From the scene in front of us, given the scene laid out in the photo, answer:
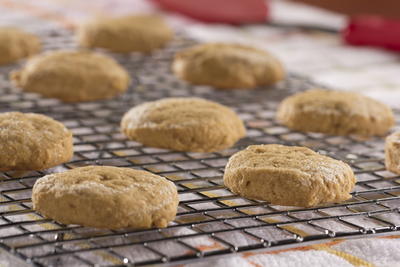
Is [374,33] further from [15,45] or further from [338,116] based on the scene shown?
[15,45]

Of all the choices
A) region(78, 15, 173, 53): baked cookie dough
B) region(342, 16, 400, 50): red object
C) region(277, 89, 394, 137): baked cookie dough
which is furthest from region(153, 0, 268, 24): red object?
region(277, 89, 394, 137): baked cookie dough

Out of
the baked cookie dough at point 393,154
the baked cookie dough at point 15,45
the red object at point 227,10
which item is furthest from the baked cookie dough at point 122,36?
the baked cookie dough at point 393,154

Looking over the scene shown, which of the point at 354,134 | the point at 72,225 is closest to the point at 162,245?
the point at 72,225

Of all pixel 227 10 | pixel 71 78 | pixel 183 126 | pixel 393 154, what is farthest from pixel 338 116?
pixel 227 10

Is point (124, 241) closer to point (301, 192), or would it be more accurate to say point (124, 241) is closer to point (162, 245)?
point (162, 245)

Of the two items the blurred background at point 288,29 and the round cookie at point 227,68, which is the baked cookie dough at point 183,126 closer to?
the round cookie at point 227,68

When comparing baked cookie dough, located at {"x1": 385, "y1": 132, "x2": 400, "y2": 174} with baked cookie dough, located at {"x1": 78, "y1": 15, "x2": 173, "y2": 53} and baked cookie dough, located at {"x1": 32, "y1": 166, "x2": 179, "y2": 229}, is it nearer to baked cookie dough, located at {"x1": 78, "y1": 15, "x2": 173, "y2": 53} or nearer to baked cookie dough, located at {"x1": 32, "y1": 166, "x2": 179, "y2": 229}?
baked cookie dough, located at {"x1": 32, "y1": 166, "x2": 179, "y2": 229}
